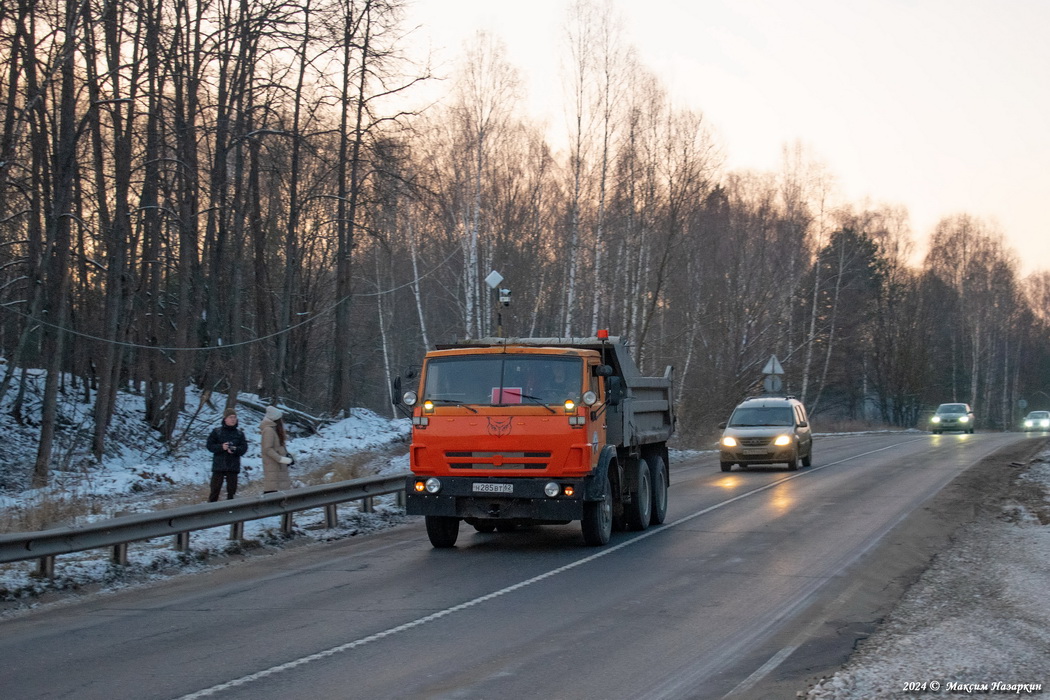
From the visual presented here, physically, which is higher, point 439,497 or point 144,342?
point 144,342

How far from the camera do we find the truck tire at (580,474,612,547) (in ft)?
43.4

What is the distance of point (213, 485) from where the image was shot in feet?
53.7

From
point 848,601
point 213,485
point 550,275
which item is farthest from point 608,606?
point 550,275

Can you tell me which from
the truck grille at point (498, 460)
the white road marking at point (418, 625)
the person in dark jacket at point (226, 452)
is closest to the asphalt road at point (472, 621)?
the white road marking at point (418, 625)

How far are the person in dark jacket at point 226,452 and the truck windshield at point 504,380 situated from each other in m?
4.45

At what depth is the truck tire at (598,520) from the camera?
1323 centimetres

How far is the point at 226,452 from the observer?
16250 millimetres

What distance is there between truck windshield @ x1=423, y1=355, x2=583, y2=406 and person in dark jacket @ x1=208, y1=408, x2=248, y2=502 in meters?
4.45

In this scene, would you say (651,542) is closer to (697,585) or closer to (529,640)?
(697,585)

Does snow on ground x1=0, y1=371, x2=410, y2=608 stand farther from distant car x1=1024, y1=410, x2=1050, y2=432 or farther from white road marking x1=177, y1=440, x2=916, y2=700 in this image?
distant car x1=1024, y1=410, x2=1050, y2=432

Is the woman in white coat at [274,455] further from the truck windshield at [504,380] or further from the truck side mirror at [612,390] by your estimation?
A: the truck side mirror at [612,390]

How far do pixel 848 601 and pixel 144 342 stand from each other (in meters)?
23.8

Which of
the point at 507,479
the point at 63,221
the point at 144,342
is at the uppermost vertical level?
the point at 63,221

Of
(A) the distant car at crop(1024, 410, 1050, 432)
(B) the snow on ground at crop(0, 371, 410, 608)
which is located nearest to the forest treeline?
(B) the snow on ground at crop(0, 371, 410, 608)
